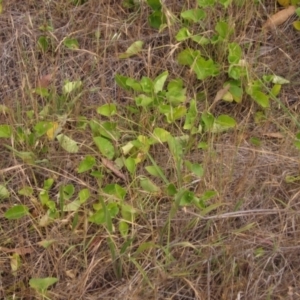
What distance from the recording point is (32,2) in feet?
8.54

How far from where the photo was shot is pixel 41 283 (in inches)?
71.8

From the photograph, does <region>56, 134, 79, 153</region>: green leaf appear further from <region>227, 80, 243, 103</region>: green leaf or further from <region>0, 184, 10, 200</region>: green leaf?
<region>227, 80, 243, 103</region>: green leaf

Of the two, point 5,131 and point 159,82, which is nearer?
point 5,131

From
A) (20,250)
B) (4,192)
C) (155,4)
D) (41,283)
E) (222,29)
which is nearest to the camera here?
(41,283)

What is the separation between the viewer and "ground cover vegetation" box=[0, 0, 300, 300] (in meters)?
1.86

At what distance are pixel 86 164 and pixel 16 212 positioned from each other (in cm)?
26

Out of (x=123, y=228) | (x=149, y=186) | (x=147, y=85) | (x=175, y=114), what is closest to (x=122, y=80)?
(x=147, y=85)

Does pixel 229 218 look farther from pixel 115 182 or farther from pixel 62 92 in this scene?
pixel 62 92

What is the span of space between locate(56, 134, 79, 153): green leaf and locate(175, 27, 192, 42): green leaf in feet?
1.71

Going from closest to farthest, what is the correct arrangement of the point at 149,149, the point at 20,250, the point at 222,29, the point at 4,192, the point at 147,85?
1. the point at 20,250
2. the point at 4,192
3. the point at 149,149
4. the point at 147,85
5. the point at 222,29

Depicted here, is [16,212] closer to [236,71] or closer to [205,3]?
[236,71]

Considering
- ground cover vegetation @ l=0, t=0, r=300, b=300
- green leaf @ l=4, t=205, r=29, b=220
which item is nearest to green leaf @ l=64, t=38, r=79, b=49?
ground cover vegetation @ l=0, t=0, r=300, b=300

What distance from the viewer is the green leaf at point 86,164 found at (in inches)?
81.4

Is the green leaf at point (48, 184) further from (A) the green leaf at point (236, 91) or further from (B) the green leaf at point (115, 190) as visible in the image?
(A) the green leaf at point (236, 91)
